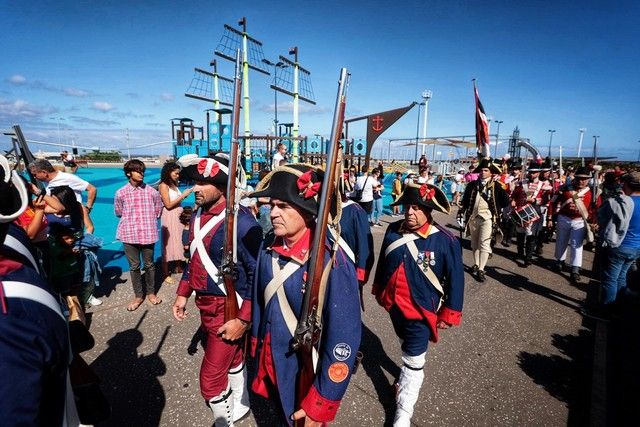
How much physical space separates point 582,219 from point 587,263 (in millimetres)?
2450

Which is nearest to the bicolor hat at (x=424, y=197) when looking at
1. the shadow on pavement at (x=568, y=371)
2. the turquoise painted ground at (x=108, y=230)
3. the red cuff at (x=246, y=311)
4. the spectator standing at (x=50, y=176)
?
the red cuff at (x=246, y=311)

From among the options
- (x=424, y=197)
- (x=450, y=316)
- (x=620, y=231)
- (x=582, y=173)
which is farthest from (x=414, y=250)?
(x=582, y=173)

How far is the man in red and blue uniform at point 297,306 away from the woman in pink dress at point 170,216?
3908mm

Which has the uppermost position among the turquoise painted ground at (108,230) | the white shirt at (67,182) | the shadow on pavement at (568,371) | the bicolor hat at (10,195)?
the bicolor hat at (10,195)

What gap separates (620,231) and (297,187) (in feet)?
16.8

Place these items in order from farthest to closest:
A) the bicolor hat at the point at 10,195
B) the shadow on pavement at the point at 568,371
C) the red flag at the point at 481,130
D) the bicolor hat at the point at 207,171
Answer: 1. the red flag at the point at 481,130
2. the shadow on pavement at the point at 568,371
3. the bicolor hat at the point at 207,171
4. the bicolor hat at the point at 10,195

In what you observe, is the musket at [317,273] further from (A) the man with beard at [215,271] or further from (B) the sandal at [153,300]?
(B) the sandal at [153,300]

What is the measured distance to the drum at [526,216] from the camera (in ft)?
24.1

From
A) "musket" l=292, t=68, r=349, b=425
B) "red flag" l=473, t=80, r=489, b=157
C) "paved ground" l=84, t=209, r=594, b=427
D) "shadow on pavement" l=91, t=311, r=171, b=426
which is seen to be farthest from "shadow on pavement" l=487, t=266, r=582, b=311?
"shadow on pavement" l=91, t=311, r=171, b=426

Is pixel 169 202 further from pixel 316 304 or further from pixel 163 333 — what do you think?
pixel 316 304

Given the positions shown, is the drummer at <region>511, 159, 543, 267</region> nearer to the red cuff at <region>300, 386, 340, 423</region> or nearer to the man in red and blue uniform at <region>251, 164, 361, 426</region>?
the man in red and blue uniform at <region>251, 164, 361, 426</region>

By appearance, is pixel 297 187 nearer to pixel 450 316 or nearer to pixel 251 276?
pixel 251 276

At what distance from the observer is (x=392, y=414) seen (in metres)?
3.06

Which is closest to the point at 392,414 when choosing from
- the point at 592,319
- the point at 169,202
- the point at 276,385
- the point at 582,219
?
the point at 276,385
